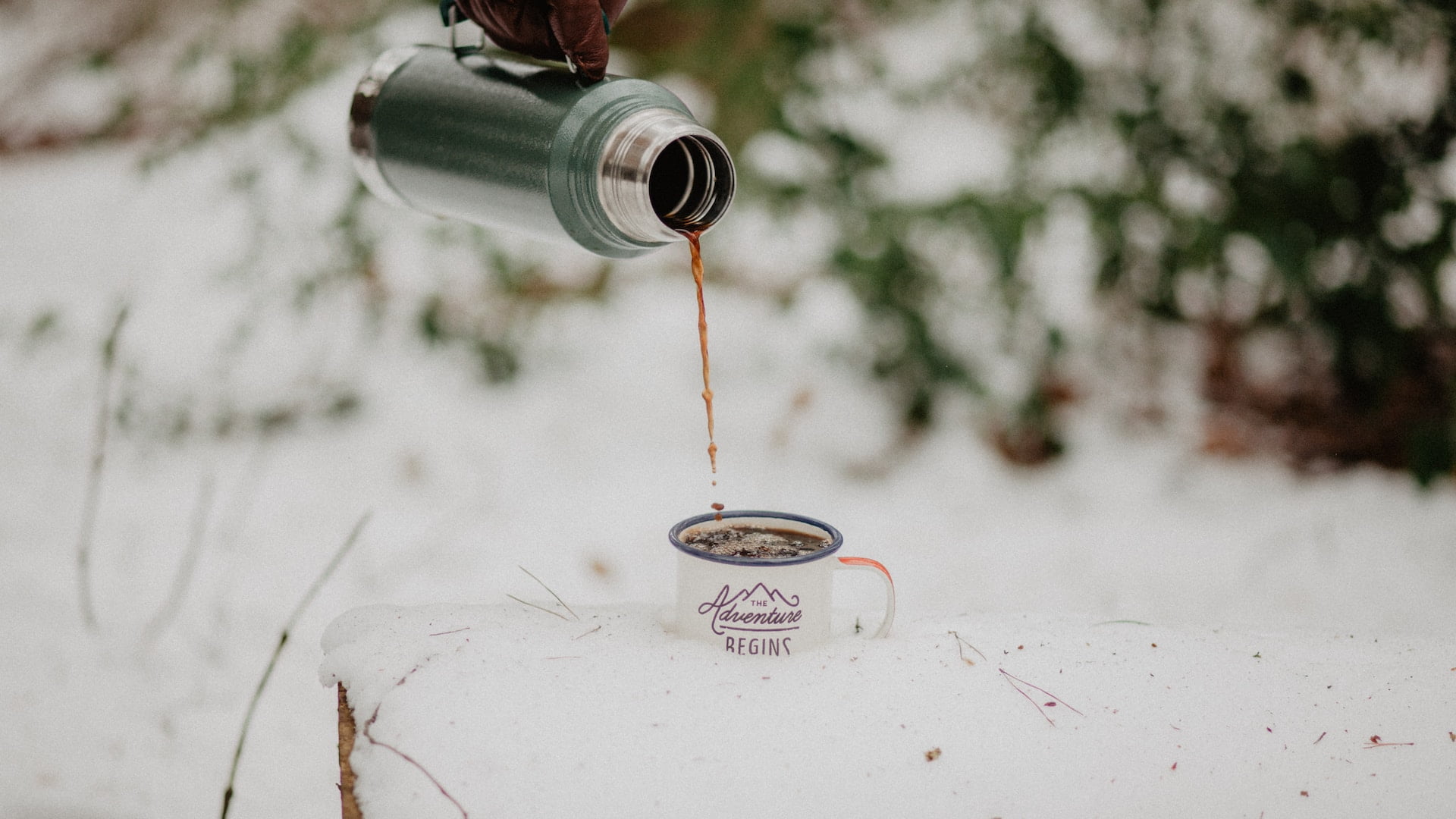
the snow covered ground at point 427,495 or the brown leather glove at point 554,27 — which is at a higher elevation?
the brown leather glove at point 554,27

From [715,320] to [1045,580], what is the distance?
104 centimetres

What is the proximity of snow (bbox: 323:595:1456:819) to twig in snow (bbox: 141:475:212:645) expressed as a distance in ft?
2.95

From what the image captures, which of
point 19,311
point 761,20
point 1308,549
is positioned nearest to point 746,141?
point 761,20

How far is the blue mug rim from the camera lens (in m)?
0.77

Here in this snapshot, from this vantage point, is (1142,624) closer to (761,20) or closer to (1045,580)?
(1045,580)

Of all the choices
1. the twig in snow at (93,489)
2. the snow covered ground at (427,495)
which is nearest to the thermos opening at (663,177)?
the twig in snow at (93,489)

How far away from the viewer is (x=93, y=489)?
132 cm

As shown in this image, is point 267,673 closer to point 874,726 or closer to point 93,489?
point 874,726

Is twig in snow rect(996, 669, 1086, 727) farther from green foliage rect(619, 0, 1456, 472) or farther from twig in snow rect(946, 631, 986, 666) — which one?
green foliage rect(619, 0, 1456, 472)

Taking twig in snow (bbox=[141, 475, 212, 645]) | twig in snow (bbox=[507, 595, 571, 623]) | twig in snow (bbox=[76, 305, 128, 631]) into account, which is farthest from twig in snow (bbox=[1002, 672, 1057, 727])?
twig in snow (bbox=[141, 475, 212, 645])

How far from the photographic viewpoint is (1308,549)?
6.47 ft

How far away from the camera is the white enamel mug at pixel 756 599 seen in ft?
2.55

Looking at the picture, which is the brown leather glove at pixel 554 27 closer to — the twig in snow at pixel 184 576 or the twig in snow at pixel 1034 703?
the twig in snow at pixel 1034 703

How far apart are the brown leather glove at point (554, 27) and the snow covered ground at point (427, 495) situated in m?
0.84
